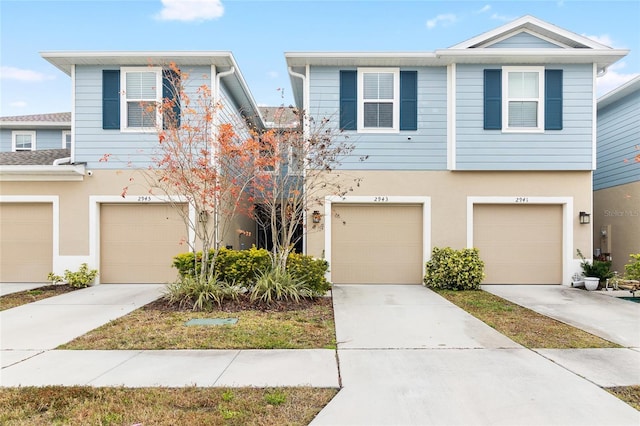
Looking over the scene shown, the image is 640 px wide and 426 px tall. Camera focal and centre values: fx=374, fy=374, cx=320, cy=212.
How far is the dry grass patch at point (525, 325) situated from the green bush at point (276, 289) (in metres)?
3.23

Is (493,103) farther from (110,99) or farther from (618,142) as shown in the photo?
(110,99)

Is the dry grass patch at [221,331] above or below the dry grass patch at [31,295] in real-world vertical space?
above

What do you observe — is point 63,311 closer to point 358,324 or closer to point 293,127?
point 358,324

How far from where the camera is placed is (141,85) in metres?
9.51

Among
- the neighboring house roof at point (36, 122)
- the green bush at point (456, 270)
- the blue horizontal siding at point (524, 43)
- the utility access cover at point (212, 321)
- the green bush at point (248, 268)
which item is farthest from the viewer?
the neighboring house roof at point (36, 122)

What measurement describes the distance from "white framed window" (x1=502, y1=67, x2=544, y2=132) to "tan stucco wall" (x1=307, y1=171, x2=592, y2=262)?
1.24 m

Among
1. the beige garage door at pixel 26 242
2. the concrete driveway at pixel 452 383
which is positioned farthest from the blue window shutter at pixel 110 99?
the concrete driveway at pixel 452 383

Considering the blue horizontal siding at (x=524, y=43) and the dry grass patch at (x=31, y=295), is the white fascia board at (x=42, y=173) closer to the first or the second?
the dry grass patch at (x=31, y=295)

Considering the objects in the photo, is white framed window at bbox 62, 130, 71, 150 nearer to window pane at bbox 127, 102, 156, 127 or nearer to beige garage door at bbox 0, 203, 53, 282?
beige garage door at bbox 0, 203, 53, 282

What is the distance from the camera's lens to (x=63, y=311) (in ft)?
22.6

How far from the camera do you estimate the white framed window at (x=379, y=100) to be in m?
9.60

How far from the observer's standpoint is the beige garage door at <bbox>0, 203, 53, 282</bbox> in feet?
32.3

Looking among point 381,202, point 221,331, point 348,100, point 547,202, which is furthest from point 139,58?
point 547,202

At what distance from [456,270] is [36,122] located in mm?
16149
